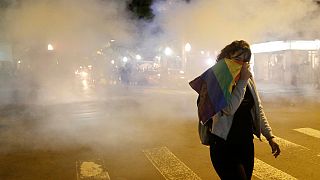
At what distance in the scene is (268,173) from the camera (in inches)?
176

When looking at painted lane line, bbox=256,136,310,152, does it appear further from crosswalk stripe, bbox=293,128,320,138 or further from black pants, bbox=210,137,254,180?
black pants, bbox=210,137,254,180

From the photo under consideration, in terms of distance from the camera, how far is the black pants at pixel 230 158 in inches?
100

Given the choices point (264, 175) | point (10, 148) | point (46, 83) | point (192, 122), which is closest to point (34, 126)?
point (10, 148)

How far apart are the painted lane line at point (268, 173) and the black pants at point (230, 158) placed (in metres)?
1.90

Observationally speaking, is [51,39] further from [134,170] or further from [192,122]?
[134,170]

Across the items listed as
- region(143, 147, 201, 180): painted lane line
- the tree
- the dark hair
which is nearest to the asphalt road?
region(143, 147, 201, 180): painted lane line

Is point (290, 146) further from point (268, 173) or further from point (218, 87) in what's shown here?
point (218, 87)

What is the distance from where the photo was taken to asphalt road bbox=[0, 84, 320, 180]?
4668mm

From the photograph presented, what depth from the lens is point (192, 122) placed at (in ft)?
27.3

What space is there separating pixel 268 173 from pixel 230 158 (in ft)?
7.13

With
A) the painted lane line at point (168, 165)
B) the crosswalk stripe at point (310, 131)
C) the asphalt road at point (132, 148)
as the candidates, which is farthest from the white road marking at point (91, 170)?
the crosswalk stripe at point (310, 131)

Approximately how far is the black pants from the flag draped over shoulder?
0.22 m

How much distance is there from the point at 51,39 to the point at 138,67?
20.3 metres

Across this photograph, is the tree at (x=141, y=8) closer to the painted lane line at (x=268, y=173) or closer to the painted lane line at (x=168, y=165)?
the painted lane line at (x=168, y=165)
